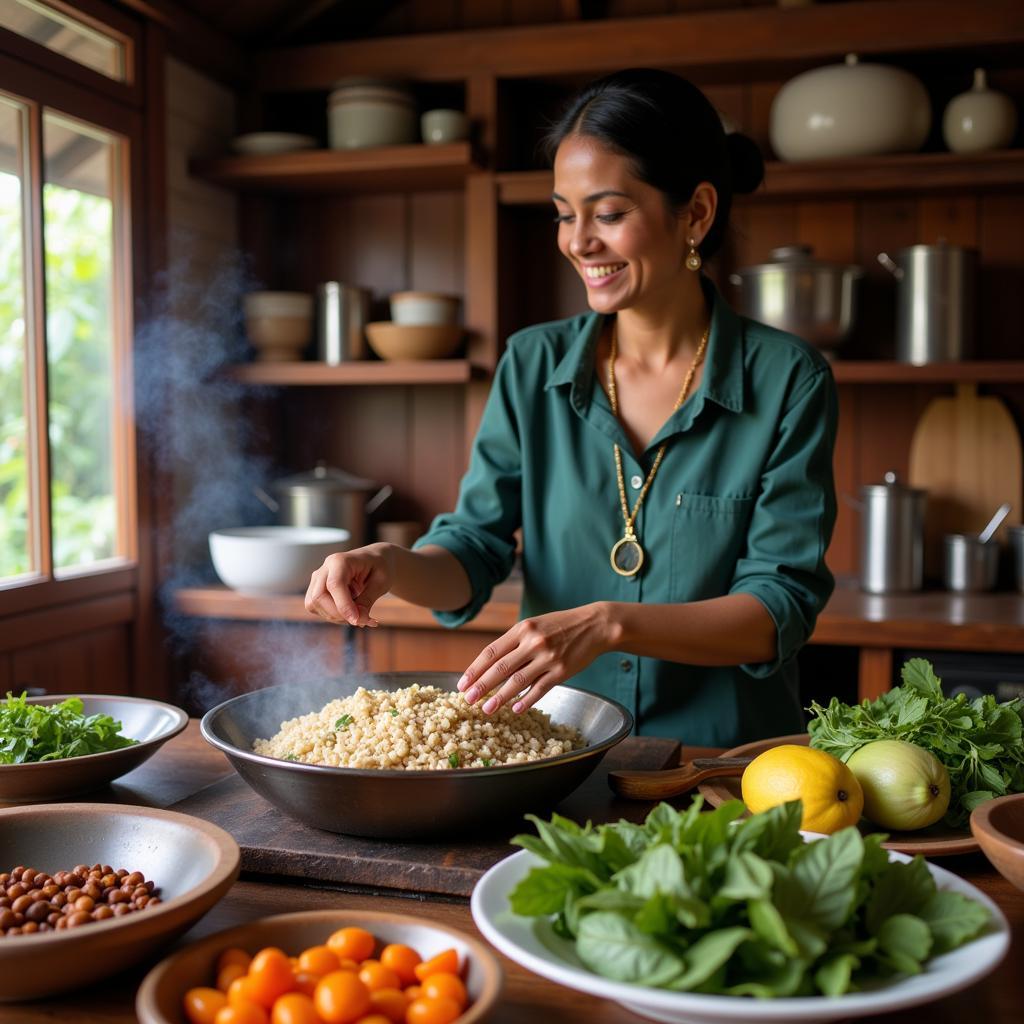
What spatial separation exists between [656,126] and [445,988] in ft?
4.61

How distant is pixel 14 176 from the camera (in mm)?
2744

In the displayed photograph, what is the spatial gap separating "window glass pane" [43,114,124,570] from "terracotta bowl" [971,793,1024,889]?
2.41 meters

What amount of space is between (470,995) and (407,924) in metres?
0.10

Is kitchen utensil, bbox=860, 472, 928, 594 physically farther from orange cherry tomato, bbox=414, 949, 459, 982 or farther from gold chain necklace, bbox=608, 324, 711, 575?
orange cherry tomato, bbox=414, 949, 459, 982

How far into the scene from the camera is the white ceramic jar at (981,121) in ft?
10.3

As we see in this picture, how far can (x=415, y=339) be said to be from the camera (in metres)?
3.49

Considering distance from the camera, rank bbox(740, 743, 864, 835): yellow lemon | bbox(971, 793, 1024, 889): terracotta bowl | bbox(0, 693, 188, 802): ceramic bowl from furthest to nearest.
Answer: bbox(0, 693, 188, 802): ceramic bowl < bbox(740, 743, 864, 835): yellow lemon < bbox(971, 793, 1024, 889): terracotta bowl

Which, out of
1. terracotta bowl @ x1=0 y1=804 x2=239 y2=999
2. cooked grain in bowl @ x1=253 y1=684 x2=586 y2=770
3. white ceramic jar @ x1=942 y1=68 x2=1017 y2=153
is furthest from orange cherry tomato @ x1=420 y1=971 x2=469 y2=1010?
white ceramic jar @ x1=942 y1=68 x2=1017 y2=153

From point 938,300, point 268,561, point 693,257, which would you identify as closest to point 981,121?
point 938,300

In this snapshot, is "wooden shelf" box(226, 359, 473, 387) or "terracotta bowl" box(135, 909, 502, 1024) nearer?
"terracotta bowl" box(135, 909, 502, 1024)

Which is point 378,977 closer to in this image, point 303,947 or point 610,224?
point 303,947

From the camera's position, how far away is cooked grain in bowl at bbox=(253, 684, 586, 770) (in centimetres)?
131

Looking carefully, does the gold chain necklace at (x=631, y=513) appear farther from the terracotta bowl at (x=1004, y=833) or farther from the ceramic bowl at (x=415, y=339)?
the ceramic bowl at (x=415, y=339)

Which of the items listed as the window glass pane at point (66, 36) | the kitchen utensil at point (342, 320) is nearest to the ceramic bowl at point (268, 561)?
the kitchen utensil at point (342, 320)
